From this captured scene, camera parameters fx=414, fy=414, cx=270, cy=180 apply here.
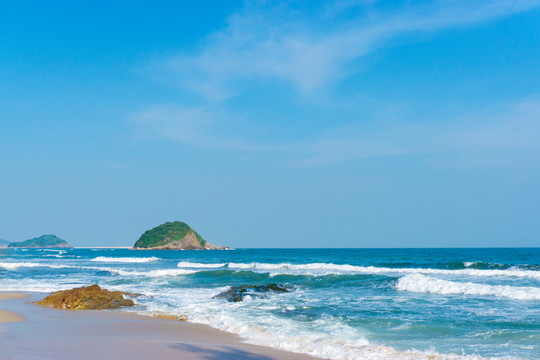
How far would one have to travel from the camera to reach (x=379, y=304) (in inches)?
622

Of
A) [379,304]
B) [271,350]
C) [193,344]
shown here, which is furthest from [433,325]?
[193,344]

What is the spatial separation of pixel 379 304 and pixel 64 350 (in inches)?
447

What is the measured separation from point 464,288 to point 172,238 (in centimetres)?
15177

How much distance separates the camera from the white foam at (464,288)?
1712 centimetres

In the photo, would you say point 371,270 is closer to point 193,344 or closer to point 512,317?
point 512,317

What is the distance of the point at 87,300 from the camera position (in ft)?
52.7

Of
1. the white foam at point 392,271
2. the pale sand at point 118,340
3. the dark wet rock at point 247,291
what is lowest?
the white foam at point 392,271

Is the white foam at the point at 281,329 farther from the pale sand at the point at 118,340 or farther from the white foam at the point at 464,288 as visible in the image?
the white foam at the point at 464,288

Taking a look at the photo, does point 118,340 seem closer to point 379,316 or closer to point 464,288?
point 379,316

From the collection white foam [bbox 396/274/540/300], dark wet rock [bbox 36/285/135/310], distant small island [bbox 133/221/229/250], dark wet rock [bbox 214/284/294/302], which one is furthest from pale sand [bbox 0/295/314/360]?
distant small island [bbox 133/221/229/250]

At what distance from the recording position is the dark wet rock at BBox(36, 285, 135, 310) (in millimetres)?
15828

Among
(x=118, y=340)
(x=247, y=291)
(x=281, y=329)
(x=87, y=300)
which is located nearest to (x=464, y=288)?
(x=247, y=291)

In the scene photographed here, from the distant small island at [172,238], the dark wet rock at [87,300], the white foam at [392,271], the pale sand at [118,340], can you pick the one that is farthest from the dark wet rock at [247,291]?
the distant small island at [172,238]

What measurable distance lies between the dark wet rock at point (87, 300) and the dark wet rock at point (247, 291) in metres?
4.08
